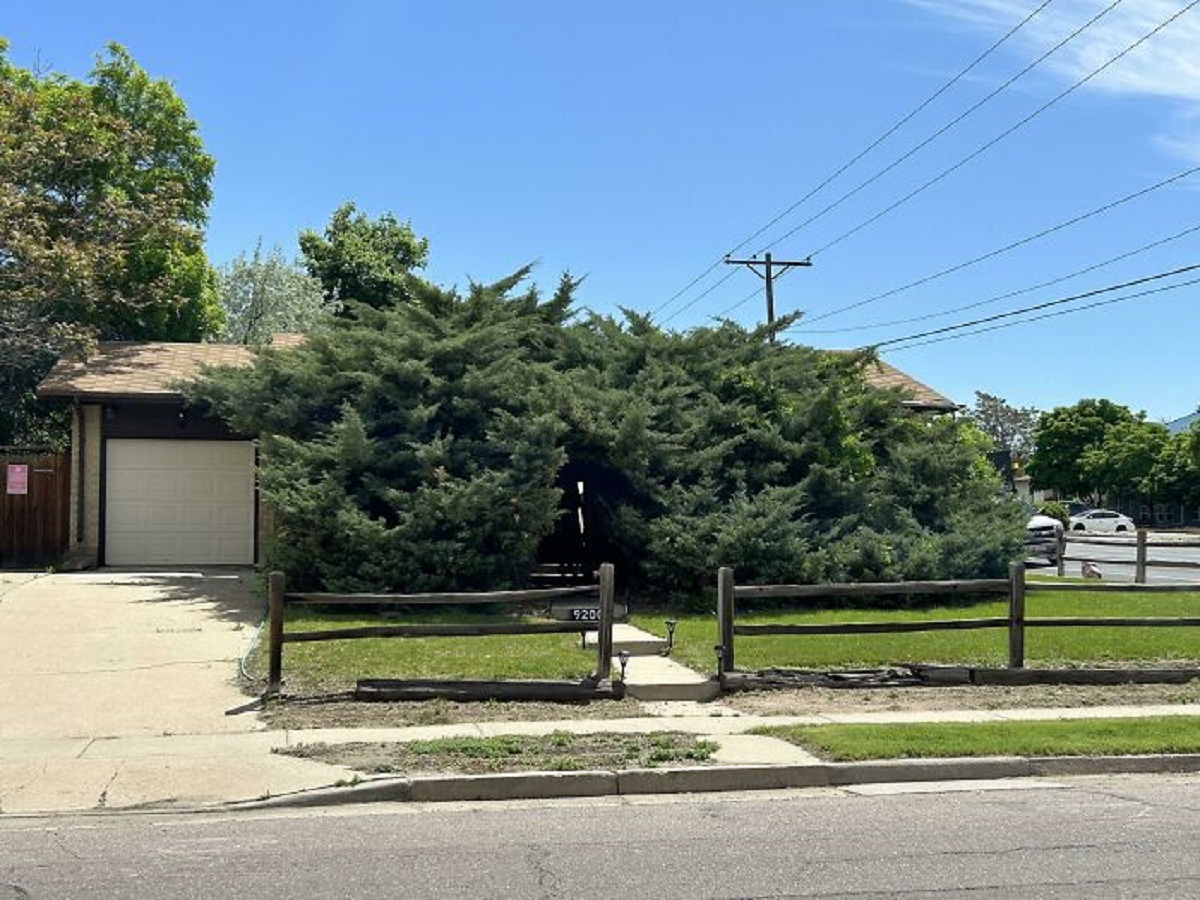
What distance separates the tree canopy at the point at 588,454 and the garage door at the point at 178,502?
9.30ft

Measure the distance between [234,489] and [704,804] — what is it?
52.5 ft

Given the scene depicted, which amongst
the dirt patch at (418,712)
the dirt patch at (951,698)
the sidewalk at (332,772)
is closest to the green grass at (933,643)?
the dirt patch at (951,698)

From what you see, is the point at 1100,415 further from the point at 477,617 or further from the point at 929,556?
the point at 477,617

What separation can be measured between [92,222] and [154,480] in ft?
24.2

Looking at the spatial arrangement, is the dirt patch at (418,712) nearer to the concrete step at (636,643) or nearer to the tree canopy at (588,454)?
the concrete step at (636,643)

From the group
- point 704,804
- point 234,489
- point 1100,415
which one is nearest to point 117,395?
point 234,489

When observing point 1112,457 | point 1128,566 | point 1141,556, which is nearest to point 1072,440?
point 1112,457

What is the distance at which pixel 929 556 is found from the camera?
1836 centimetres

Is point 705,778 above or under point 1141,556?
under

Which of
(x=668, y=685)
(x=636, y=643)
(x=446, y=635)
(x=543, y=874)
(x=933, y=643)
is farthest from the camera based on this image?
(x=933, y=643)

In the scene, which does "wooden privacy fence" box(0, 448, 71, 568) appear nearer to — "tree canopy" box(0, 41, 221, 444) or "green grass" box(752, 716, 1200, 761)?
"tree canopy" box(0, 41, 221, 444)

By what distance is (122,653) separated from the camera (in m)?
12.9

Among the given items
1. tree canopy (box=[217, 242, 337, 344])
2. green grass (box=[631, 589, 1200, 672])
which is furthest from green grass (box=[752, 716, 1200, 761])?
tree canopy (box=[217, 242, 337, 344])

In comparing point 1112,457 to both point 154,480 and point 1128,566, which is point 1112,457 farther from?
point 154,480
